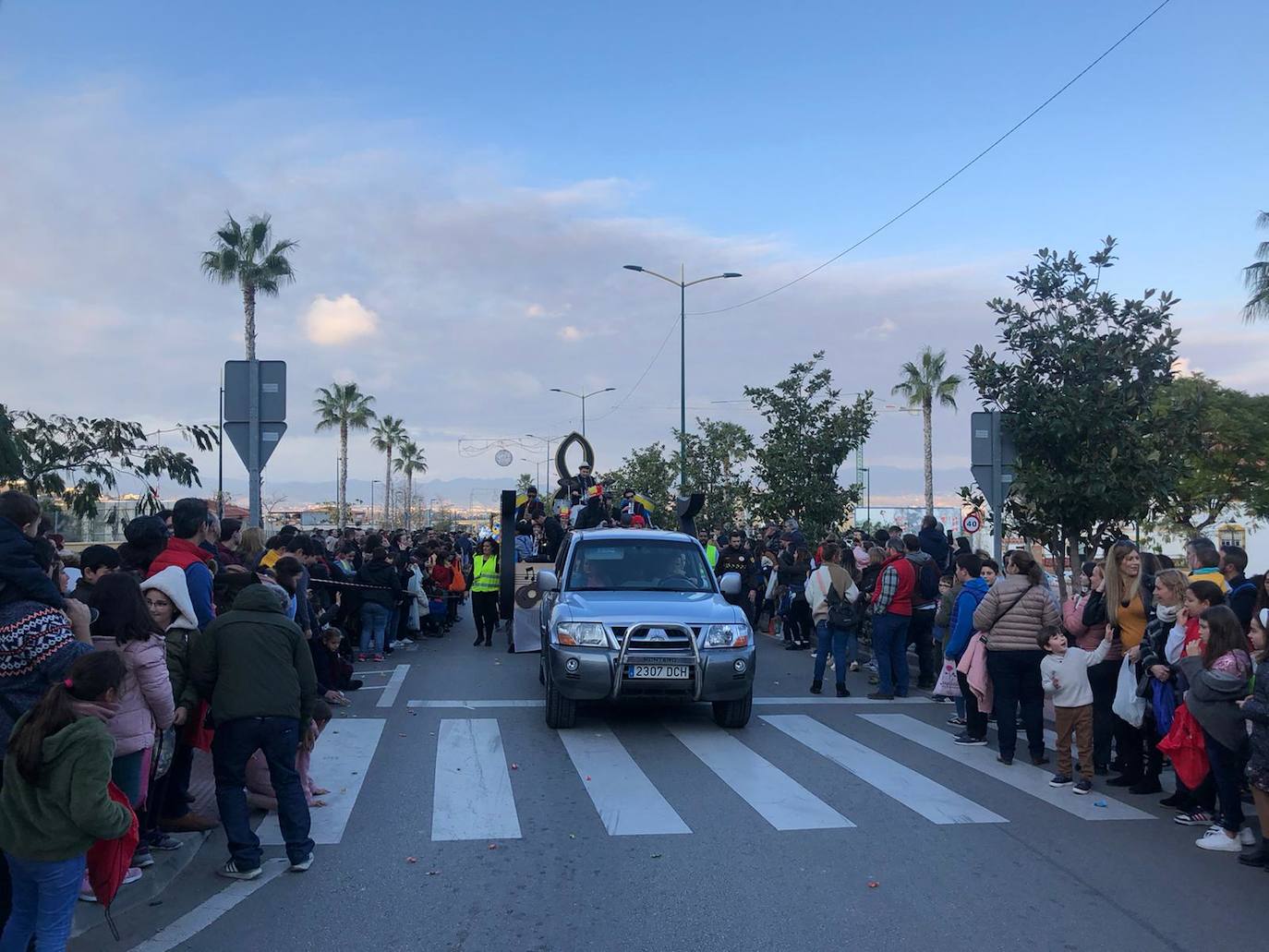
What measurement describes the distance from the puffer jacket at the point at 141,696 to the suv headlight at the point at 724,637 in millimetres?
5409

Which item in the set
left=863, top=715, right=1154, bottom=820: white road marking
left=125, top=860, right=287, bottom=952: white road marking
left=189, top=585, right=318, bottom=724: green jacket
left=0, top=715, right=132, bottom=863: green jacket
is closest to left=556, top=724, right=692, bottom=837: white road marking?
left=125, top=860, right=287, bottom=952: white road marking

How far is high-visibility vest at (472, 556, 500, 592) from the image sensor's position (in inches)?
707

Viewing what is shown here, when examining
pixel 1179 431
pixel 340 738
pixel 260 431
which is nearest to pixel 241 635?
pixel 340 738

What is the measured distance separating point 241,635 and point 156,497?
10.5 meters

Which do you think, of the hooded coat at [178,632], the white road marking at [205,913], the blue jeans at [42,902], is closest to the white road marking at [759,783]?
the white road marking at [205,913]

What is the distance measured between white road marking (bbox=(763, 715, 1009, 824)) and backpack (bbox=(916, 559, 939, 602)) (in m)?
2.70

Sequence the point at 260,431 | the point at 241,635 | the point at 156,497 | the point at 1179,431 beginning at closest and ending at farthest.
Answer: the point at 241,635, the point at 260,431, the point at 1179,431, the point at 156,497

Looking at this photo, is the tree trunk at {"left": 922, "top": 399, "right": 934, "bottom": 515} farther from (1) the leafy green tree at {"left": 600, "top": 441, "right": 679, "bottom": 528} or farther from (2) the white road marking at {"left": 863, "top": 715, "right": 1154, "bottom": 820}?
(2) the white road marking at {"left": 863, "top": 715, "right": 1154, "bottom": 820}

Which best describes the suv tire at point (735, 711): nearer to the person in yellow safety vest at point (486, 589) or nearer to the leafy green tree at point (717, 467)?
the person in yellow safety vest at point (486, 589)

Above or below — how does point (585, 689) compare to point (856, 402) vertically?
below

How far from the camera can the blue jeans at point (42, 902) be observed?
14.3ft

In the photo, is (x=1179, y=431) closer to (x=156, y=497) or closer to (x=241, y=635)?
(x=241, y=635)

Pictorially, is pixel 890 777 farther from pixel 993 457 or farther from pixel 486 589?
pixel 486 589

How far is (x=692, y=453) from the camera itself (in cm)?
3759
